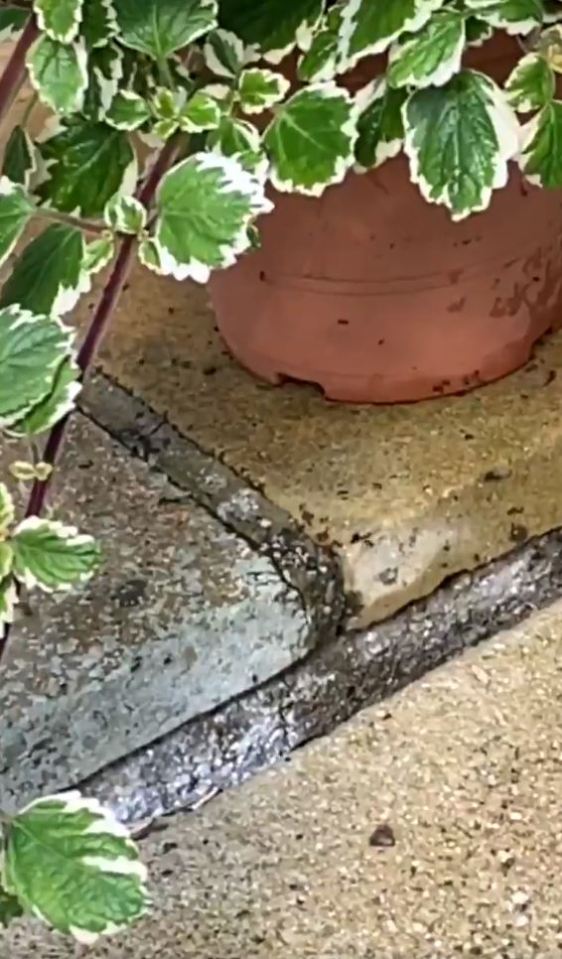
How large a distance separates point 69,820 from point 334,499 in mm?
468

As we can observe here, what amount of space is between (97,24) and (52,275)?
13cm

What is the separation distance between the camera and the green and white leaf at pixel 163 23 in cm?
78

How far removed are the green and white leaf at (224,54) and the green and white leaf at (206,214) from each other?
5.2 inches

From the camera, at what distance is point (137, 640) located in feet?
3.44

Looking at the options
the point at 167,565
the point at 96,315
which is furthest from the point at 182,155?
the point at 167,565

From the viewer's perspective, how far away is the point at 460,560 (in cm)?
117

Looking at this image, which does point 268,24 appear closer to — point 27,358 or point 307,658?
point 27,358

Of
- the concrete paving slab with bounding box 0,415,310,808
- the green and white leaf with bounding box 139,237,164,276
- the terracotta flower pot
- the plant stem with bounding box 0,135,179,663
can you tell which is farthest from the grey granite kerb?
the green and white leaf with bounding box 139,237,164,276

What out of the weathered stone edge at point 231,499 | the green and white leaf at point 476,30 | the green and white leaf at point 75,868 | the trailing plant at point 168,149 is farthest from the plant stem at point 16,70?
the weathered stone edge at point 231,499

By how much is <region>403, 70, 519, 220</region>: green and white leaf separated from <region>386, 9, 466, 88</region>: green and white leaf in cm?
1

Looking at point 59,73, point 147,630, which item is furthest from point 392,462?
point 59,73

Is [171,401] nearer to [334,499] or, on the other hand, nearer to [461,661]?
[334,499]

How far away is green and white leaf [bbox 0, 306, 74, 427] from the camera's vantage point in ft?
2.34

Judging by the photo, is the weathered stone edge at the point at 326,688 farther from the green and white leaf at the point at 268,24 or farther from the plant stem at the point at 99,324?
the green and white leaf at the point at 268,24
